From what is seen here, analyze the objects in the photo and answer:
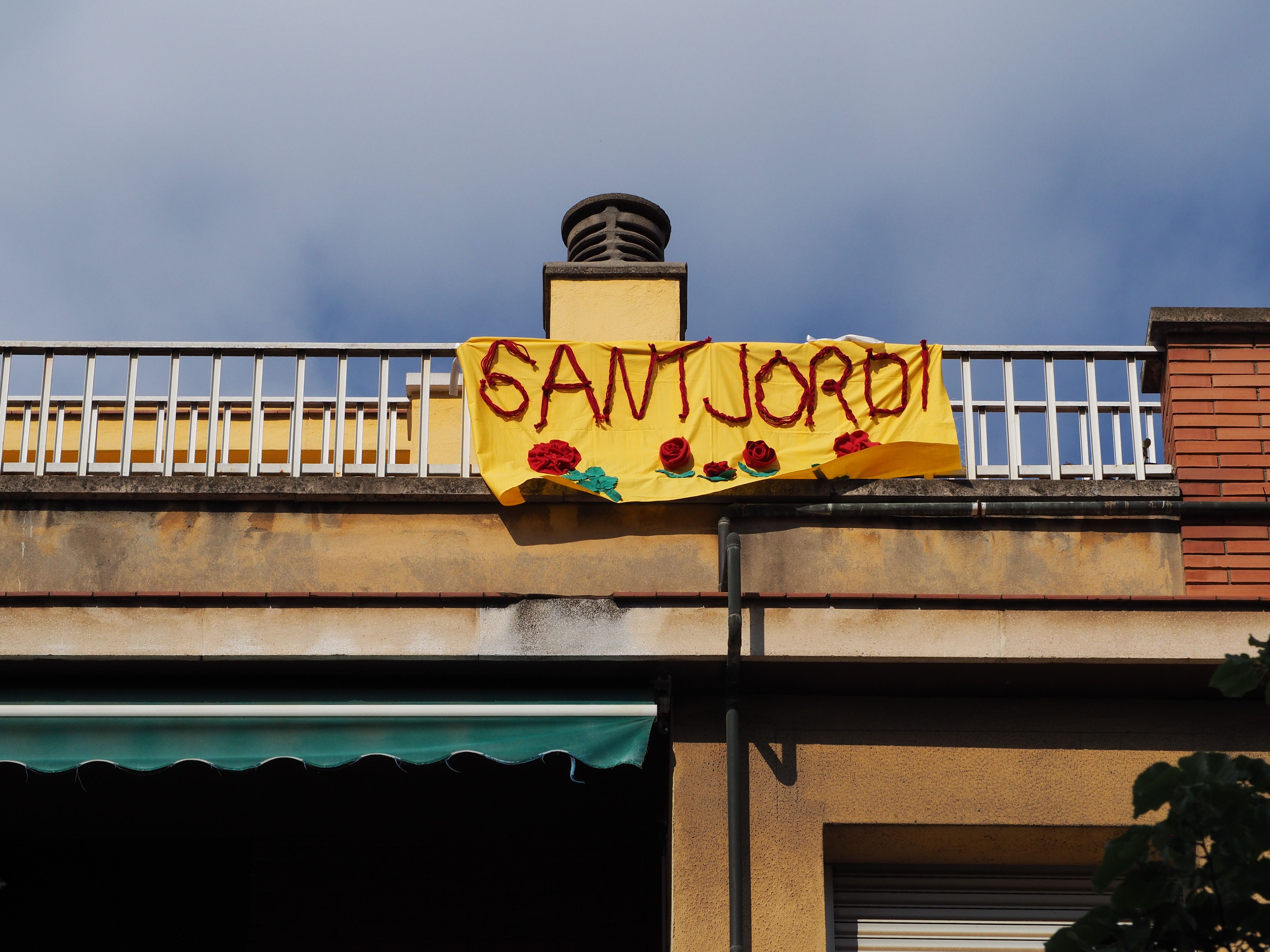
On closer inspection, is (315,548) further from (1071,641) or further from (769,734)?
(1071,641)

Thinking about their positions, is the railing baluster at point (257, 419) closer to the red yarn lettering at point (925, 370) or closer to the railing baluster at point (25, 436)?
the railing baluster at point (25, 436)

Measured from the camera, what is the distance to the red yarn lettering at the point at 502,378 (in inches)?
295

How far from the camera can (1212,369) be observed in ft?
24.1

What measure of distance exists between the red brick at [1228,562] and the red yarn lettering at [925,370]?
1616mm

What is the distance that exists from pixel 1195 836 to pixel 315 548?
15.6ft

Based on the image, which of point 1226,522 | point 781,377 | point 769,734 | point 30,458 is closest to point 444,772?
point 769,734

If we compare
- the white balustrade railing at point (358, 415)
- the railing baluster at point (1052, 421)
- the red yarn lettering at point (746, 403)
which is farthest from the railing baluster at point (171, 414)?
the railing baluster at point (1052, 421)

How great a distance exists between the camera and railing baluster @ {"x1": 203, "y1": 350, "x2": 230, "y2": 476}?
7270 mm

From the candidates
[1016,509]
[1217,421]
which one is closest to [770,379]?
[1016,509]

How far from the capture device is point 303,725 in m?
6.48

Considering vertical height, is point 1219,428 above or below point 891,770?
above

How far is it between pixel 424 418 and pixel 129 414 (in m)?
1.59

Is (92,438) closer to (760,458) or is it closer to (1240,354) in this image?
(760,458)

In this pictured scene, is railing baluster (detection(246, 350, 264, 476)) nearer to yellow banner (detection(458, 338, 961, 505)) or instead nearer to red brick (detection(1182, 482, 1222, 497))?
yellow banner (detection(458, 338, 961, 505))
